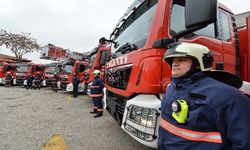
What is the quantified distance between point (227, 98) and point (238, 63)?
7.03 ft

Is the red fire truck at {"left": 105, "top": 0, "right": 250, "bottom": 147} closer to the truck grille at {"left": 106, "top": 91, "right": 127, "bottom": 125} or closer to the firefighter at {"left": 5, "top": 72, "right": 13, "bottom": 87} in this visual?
the truck grille at {"left": 106, "top": 91, "right": 127, "bottom": 125}

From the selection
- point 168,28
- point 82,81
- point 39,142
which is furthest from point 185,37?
point 82,81

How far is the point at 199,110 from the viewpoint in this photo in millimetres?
1305

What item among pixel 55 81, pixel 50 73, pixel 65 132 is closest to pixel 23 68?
pixel 50 73

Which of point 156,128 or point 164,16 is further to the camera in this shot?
point 164,16

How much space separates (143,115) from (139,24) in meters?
1.32

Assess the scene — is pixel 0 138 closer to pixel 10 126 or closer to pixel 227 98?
pixel 10 126

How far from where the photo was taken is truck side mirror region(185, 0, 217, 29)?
1.75m

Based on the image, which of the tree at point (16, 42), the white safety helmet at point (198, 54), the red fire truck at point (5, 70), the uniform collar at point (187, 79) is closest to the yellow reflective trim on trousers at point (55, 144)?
the uniform collar at point (187, 79)

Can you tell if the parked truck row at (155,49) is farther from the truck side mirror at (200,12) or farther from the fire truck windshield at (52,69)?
the fire truck windshield at (52,69)

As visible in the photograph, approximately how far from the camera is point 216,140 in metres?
1.27

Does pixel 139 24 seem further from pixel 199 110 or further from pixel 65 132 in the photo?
pixel 65 132

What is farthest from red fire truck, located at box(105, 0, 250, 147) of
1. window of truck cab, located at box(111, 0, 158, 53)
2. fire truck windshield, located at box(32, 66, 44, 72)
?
fire truck windshield, located at box(32, 66, 44, 72)

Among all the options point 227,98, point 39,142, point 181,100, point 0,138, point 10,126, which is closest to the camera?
point 227,98
